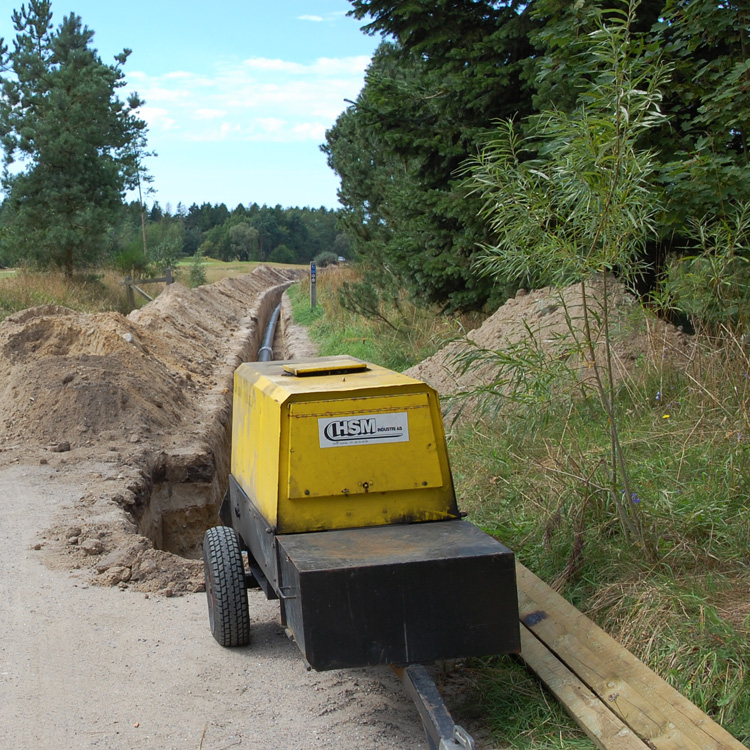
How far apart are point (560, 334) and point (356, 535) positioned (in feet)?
7.43

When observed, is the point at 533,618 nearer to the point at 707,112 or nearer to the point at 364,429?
the point at 364,429

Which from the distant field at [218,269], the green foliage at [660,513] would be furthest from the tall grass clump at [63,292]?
the distant field at [218,269]

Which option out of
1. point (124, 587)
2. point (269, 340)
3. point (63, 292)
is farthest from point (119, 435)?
point (269, 340)

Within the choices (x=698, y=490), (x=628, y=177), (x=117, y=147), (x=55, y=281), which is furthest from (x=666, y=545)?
(x=117, y=147)

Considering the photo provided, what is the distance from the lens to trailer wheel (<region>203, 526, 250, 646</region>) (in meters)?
4.87

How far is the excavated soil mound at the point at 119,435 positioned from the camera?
6754mm

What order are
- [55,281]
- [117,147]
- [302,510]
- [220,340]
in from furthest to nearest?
[117,147] < [55,281] < [220,340] < [302,510]

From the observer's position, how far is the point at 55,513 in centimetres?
764

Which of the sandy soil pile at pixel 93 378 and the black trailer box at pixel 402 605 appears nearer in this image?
the black trailer box at pixel 402 605

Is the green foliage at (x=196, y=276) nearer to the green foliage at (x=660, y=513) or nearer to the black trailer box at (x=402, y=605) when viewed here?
the green foliage at (x=660, y=513)

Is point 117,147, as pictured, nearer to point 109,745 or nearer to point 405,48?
point 405,48

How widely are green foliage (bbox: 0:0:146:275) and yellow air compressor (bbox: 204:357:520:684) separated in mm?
24339

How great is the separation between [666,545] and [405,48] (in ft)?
27.3

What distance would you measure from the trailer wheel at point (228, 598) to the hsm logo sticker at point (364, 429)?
1122mm
